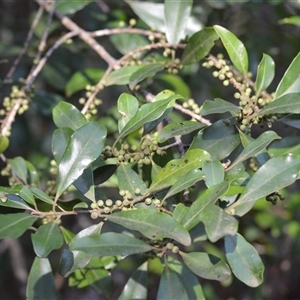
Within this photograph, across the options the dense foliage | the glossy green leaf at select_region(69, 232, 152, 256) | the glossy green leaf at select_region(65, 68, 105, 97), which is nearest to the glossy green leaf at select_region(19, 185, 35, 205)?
the dense foliage

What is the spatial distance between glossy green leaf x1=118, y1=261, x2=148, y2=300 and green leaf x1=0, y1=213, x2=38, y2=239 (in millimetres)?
300

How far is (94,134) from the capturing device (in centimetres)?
82

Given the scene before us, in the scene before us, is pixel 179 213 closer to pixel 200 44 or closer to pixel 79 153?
pixel 79 153

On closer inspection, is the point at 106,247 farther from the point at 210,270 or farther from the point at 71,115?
the point at 71,115

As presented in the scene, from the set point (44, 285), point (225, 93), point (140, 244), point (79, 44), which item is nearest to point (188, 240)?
point (140, 244)

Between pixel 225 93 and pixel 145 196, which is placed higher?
pixel 145 196

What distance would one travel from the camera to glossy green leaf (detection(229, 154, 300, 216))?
2.43 ft

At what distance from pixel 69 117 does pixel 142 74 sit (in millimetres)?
192

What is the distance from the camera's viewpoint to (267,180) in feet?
2.45

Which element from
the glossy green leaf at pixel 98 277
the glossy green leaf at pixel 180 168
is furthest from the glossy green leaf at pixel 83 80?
the glossy green leaf at pixel 180 168

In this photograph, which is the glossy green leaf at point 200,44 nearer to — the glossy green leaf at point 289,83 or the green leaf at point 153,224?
the glossy green leaf at point 289,83

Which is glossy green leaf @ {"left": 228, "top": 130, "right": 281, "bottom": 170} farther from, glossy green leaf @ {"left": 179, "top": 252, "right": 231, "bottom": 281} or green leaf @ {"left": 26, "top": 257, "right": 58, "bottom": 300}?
green leaf @ {"left": 26, "top": 257, "right": 58, "bottom": 300}

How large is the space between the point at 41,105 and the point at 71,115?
71cm

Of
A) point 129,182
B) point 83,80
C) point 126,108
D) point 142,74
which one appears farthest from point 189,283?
point 83,80
